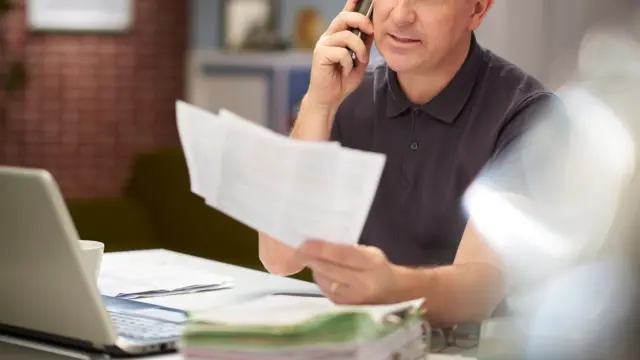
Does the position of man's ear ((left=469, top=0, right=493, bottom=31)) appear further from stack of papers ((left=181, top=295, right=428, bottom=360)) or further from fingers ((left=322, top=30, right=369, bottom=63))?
stack of papers ((left=181, top=295, right=428, bottom=360))

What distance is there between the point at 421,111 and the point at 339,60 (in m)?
0.18

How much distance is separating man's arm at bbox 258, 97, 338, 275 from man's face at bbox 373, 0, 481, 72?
0.16 meters

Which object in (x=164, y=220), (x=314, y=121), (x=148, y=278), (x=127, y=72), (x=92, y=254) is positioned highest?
(x=314, y=121)

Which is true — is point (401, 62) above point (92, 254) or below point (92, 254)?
above

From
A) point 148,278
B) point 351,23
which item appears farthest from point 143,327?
point 351,23

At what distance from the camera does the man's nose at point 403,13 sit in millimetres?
1635

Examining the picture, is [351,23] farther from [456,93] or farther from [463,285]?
[463,285]

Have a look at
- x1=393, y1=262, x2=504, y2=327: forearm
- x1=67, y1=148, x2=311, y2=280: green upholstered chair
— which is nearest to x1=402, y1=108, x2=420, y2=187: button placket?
x1=393, y1=262, x2=504, y2=327: forearm

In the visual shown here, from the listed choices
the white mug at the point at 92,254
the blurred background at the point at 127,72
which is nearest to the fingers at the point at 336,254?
the white mug at the point at 92,254

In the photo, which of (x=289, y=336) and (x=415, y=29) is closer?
(x=289, y=336)

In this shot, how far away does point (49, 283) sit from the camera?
115 cm

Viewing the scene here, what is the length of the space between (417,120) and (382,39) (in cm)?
19

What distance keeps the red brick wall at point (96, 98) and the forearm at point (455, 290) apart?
4328 mm

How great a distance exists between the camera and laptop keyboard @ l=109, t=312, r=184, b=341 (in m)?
1.23
